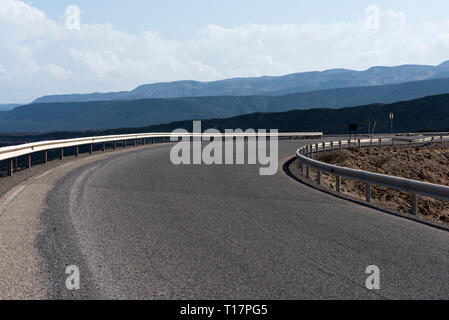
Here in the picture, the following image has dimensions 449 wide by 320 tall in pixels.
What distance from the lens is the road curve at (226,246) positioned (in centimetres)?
511

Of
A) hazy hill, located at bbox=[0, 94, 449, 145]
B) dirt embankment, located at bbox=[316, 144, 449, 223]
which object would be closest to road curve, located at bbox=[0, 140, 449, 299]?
A: dirt embankment, located at bbox=[316, 144, 449, 223]

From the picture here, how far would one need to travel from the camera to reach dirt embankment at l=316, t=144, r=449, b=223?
19.2 metres

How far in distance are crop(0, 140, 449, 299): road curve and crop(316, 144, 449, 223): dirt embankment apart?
8.21 m

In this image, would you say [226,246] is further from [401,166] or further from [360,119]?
[360,119]

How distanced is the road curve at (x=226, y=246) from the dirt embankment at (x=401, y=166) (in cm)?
821

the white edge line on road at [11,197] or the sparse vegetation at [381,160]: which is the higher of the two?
the white edge line on road at [11,197]

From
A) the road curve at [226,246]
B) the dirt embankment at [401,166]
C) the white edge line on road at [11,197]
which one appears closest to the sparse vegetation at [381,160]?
the dirt embankment at [401,166]

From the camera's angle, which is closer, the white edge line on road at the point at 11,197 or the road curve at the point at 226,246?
the road curve at the point at 226,246

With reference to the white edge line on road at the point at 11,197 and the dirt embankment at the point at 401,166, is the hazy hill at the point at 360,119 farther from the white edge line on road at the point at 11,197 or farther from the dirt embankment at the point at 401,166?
the white edge line on road at the point at 11,197

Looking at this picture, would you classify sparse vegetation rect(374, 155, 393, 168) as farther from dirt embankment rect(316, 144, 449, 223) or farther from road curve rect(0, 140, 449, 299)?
road curve rect(0, 140, 449, 299)

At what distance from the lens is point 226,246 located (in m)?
6.77

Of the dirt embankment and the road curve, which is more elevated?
the road curve

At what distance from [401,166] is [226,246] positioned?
83.4ft
